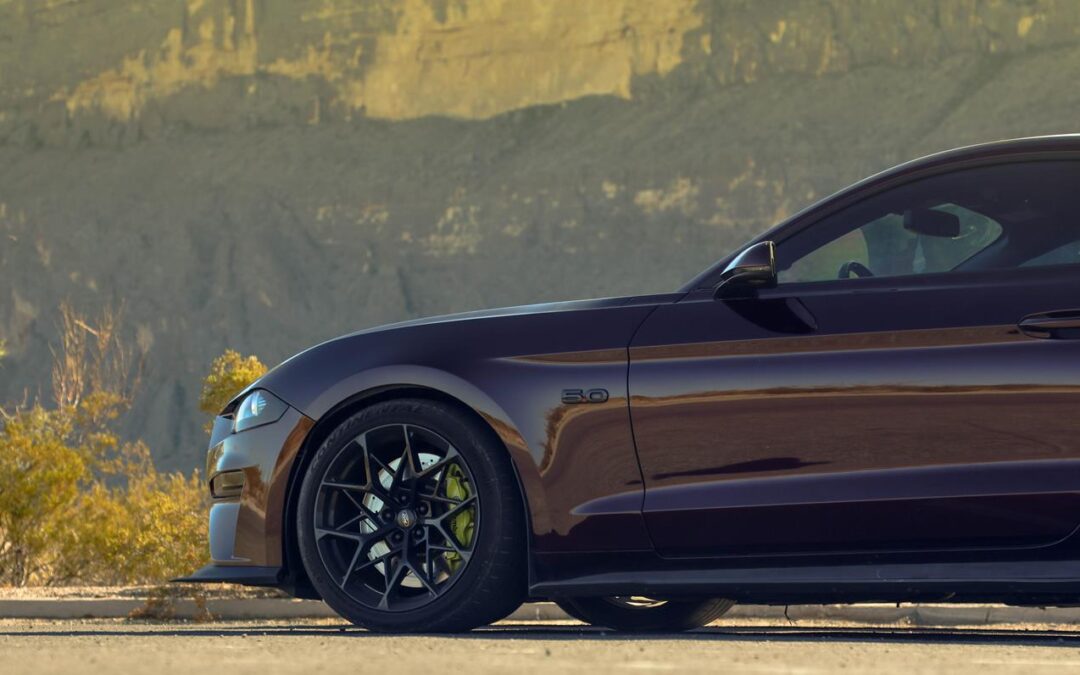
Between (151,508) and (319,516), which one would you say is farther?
(151,508)

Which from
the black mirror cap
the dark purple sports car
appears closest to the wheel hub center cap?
the dark purple sports car

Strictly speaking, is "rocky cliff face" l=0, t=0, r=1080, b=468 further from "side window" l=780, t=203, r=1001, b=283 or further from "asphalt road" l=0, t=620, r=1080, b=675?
"asphalt road" l=0, t=620, r=1080, b=675

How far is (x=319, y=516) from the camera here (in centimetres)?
582

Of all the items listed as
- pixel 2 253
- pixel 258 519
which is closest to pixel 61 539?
pixel 258 519

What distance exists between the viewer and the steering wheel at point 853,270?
5609mm

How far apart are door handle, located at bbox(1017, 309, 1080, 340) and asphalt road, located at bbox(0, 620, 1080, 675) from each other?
892mm

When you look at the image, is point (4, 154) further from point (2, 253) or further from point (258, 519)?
point (258, 519)

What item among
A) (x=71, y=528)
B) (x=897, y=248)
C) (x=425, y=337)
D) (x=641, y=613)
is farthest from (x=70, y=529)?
(x=897, y=248)

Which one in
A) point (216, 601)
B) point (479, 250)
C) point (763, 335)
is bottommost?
point (216, 601)

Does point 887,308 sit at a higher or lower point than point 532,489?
higher

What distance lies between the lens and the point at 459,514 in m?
5.72

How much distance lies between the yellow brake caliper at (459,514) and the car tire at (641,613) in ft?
3.10

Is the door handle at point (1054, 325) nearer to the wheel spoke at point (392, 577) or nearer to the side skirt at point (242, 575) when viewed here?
the wheel spoke at point (392, 577)

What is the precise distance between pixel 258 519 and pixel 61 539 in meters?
9.02
